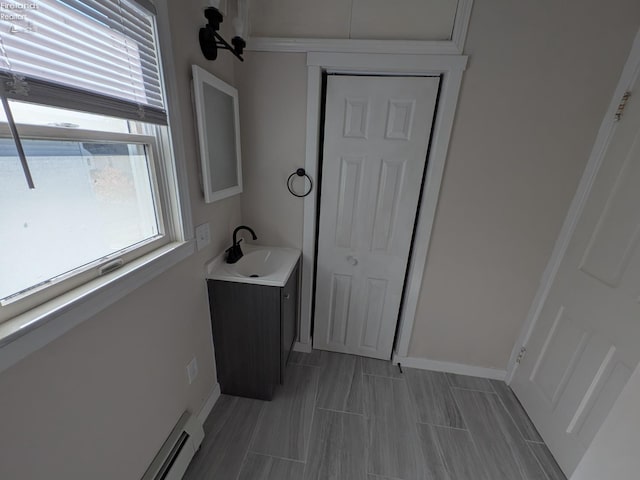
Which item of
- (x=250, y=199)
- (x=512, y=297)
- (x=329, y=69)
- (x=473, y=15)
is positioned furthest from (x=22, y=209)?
(x=512, y=297)

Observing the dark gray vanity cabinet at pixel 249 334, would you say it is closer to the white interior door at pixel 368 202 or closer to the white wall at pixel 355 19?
the white interior door at pixel 368 202

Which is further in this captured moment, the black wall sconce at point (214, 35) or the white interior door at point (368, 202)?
the white interior door at point (368, 202)

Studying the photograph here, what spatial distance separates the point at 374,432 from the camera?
153 centimetres

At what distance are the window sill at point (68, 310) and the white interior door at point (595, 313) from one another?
2074 mm

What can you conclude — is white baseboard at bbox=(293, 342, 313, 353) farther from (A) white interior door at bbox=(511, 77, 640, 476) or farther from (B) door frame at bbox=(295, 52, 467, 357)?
(A) white interior door at bbox=(511, 77, 640, 476)

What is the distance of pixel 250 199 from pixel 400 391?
5.68 feet

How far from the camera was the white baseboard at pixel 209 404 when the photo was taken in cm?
151

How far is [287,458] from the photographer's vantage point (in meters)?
1.38

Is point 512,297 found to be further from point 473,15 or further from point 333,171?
point 473,15

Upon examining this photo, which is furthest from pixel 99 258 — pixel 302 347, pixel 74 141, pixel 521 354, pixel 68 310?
pixel 521 354

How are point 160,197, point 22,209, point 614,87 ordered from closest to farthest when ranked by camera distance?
point 22,209 < point 160,197 < point 614,87

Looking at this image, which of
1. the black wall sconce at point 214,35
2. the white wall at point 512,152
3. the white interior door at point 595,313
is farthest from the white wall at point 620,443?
the black wall sconce at point 214,35

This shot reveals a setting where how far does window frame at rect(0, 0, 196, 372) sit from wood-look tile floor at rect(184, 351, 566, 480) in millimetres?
1099

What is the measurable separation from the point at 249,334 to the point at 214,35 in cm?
155
